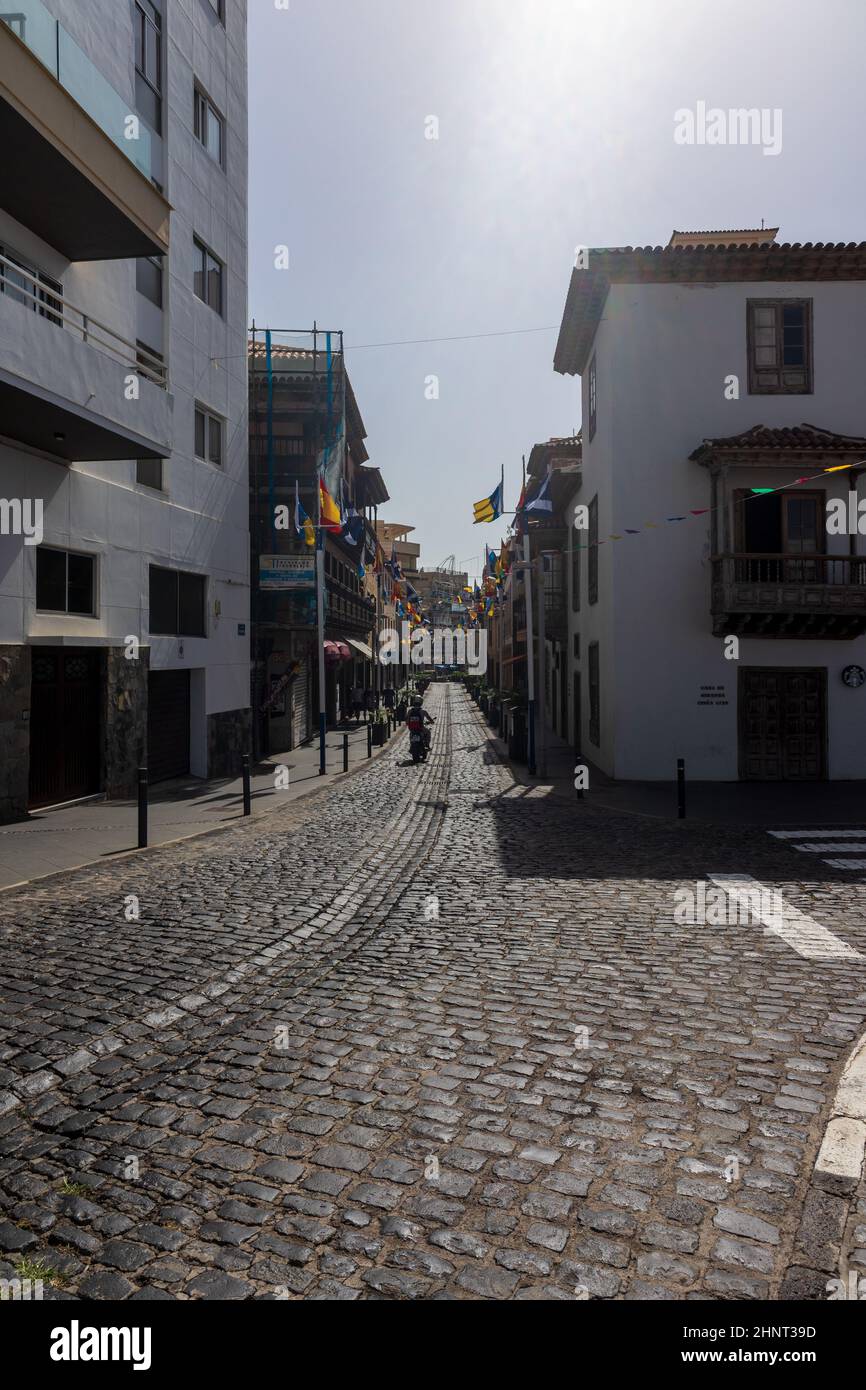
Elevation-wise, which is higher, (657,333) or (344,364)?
(344,364)

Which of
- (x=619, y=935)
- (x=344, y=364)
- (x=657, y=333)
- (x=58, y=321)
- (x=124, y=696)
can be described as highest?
(x=344, y=364)

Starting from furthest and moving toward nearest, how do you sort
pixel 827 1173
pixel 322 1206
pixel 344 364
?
pixel 344 364
pixel 827 1173
pixel 322 1206

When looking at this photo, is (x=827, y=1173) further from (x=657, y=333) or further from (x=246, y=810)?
(x=657, y=333)

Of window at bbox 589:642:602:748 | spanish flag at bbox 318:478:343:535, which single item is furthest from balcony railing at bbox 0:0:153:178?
window at bbox 589:642:602:748

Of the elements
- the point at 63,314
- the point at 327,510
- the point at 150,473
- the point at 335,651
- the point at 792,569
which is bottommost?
the point at 335,651

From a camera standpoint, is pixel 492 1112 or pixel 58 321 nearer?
pixel 492 1112

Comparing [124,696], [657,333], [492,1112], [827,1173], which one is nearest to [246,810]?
[124,696]

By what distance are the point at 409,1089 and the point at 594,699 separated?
17617mm

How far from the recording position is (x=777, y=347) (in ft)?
58.7

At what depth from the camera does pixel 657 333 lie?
702 inches

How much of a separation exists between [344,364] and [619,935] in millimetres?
24828

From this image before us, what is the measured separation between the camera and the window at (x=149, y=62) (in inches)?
640
